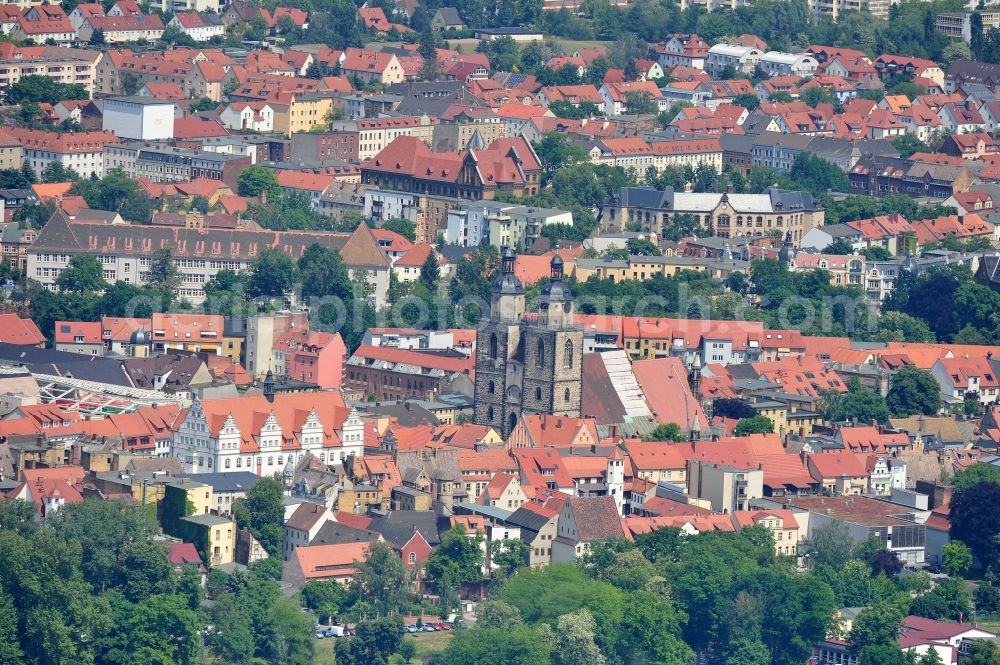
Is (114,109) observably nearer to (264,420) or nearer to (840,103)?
(840,103)

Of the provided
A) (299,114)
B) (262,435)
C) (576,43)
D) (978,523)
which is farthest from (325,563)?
(576,43)

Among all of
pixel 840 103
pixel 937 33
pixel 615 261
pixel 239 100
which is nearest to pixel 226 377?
pixel 615 261

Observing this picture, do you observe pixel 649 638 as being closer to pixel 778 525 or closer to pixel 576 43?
pixel 778 525

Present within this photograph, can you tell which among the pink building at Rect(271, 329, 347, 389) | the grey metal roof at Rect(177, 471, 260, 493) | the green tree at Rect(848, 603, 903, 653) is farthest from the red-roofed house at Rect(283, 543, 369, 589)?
the pink building at Rect(271, 329, 347, 389)

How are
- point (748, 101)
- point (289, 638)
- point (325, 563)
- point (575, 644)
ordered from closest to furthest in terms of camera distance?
point (575, 644)
point (289, 638)
point (325, 563)
point (748, 101)

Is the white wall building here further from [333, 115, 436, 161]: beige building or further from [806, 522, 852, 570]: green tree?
[806, 522, 852, 570]: green tree
